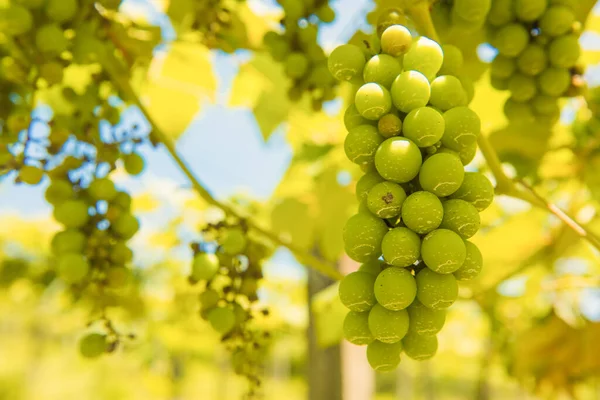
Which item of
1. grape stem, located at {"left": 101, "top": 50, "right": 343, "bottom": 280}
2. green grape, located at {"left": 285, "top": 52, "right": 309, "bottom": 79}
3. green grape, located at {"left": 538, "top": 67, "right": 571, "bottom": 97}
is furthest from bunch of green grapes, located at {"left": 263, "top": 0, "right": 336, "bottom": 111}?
green grape, located at {"left": 538, "top": 67, "right": 571, "bottom": 97}

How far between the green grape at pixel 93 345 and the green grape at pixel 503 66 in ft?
2.27

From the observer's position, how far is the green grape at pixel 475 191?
1.54ft

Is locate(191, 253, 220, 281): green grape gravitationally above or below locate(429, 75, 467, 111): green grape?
below

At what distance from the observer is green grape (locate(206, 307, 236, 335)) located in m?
0.75

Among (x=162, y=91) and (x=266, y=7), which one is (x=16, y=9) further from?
(x=266, y=7)

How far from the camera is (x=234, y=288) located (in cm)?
79

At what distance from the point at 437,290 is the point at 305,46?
60 cm

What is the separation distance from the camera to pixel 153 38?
1075 mm

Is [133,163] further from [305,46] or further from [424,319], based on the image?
[424,319]

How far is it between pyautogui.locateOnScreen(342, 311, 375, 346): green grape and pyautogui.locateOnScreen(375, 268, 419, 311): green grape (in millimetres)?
41

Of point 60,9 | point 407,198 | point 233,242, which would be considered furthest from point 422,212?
point 60,9

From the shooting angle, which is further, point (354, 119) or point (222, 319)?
point (222, 319)

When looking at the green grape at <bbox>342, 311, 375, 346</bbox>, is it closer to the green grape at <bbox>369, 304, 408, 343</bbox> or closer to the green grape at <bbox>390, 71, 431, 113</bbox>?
the green grape at <bbox>369, 304, 408, 343</bbox>

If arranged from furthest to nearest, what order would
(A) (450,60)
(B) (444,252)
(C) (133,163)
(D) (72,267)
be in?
(C) (133,163) < (D) (72,267) < (A) (450,60) < (B) (444,252)
